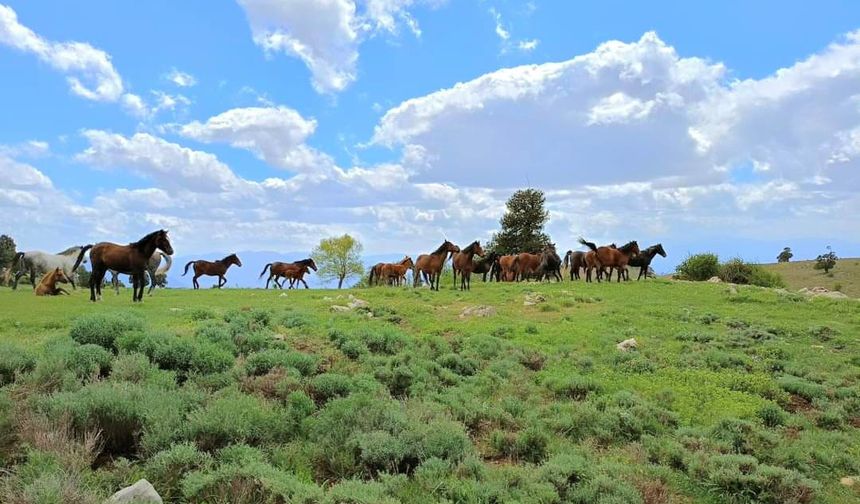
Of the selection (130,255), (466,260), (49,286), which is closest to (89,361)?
(130,255)

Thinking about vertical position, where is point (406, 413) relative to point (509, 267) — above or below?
below

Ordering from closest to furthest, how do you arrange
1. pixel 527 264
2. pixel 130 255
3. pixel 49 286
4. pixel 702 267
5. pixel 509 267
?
pixel 130 255
pixel 49 286
pixel 527 264
pixel 509 267
pixel 702 267

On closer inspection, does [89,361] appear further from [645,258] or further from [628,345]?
[645,258]

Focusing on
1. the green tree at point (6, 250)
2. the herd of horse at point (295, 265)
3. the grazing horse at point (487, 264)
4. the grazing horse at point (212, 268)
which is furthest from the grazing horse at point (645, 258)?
the green tree at point (6, 250)

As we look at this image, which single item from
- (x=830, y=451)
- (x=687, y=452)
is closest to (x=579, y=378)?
(x=687, y=452)

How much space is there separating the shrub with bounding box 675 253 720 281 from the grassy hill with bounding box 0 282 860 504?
2788 cm

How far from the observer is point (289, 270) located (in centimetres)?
3991

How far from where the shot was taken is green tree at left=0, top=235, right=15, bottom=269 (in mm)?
56812

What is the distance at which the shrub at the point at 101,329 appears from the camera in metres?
10.0

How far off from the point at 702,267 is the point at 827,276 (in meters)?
24.8

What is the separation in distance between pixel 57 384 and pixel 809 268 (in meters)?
73.0

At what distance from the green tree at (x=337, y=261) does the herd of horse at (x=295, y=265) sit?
2678cm

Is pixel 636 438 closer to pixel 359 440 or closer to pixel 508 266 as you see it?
pixel 359 440

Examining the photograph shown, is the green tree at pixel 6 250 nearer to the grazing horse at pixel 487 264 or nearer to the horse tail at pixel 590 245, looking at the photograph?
the grazing horse at pixel 487 264
